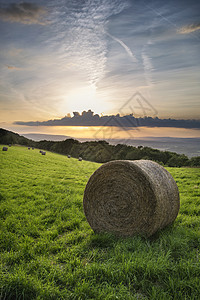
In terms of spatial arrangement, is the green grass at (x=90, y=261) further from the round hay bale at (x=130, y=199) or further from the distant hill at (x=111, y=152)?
the distant hill at (x=111, y=152)

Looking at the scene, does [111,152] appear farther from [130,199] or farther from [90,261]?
[90,261]

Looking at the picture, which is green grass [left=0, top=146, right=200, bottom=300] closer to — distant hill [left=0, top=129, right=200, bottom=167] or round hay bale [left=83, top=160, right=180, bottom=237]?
round hay bale [left=83, top=160, right=180, bottom=237]

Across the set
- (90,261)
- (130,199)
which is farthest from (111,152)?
(90,261)

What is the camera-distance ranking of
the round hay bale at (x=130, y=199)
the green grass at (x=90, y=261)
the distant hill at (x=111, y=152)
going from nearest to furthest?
the green grass at (x=90, y=261) < the round hay bale at (x=130, y=199) < the distant hill at (x=111, y=152)

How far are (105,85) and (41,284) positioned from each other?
1377 centimetres

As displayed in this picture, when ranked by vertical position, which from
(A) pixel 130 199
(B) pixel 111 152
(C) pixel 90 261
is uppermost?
(A) pixel 130 199

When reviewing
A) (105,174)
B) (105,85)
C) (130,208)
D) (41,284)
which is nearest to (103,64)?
(105,85)

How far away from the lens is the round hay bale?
464cm

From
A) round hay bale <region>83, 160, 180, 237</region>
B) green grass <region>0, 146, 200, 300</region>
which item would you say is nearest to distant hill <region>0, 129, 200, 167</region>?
round hay bale <region>83, 160, 180, 237</region>

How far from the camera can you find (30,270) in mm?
3586

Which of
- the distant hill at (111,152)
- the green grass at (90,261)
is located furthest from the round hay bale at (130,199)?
the distant hill at (111,152)

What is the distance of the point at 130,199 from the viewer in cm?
487

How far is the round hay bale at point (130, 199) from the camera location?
15.2 feet

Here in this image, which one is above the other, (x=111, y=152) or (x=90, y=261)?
(x=111, y=152)
